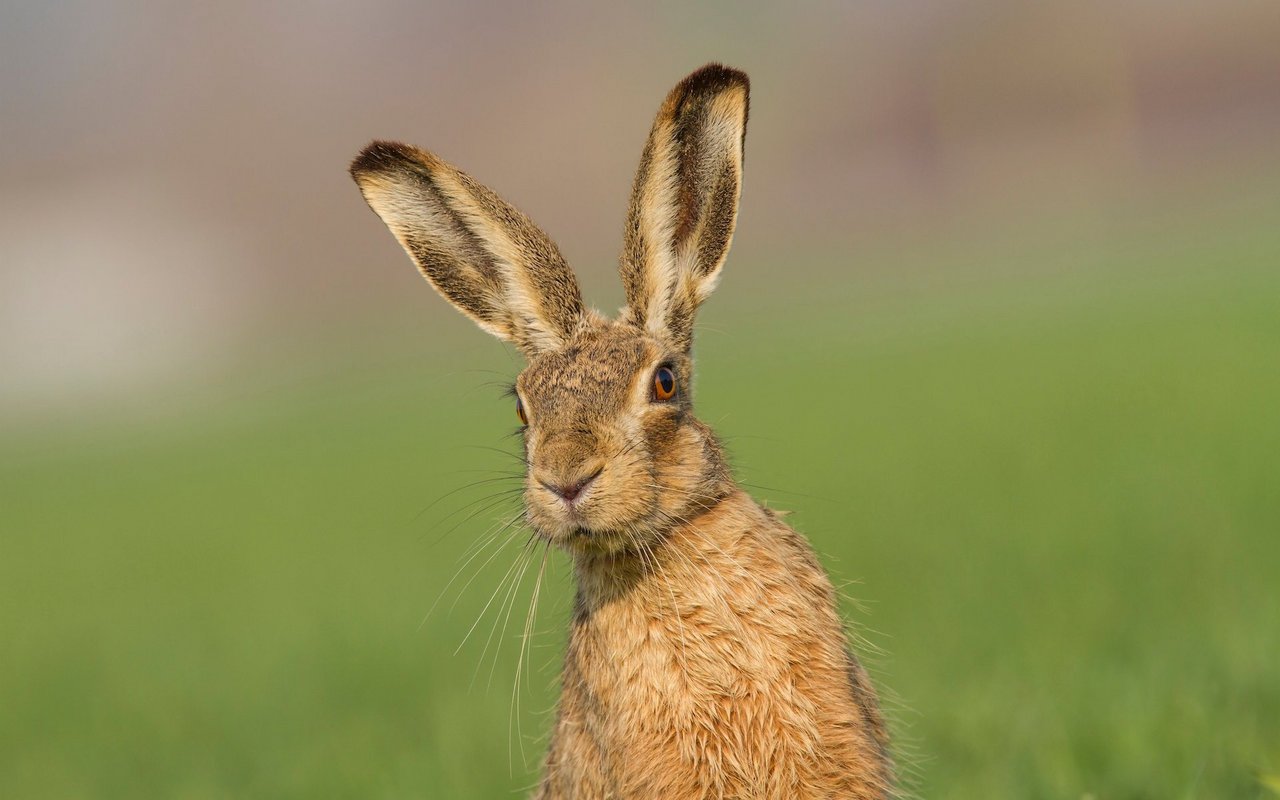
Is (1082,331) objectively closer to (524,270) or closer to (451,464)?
(451,464)

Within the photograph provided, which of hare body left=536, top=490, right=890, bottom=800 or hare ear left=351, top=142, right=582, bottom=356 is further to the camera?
hare ear left=351, top=142, right=582, bottom=356

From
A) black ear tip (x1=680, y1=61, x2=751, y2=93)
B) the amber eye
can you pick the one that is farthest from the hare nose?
black ear tip (x1=680, y1=61, x2=751, y2=93)

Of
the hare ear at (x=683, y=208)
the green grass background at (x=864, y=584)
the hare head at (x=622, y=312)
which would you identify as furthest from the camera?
the green grass background at (x=864, y=584)

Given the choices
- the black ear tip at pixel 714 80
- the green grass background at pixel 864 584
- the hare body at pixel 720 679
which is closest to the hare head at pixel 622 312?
the black ear tip at pixel 714 80

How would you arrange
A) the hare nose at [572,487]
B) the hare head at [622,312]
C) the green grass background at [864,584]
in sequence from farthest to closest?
the green grass background at [864,584] → the hare head at [622,312] → the hare nose at [572,487]

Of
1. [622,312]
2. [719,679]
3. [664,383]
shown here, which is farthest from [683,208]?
[719,679]

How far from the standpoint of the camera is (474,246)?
5.68 m

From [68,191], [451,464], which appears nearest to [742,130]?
[451,464]

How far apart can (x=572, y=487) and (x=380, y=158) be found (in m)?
1.67

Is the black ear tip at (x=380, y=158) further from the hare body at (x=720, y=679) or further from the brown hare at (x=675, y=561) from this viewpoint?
the hare body at (x=720, y=679)

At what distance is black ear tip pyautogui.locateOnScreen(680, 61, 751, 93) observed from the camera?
4883 millimetres

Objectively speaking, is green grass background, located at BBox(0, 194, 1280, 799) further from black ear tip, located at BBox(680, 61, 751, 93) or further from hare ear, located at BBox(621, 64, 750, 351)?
black ear tip, located at BBox(680, 61, 751, 93)

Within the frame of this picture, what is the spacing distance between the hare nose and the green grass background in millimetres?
1154

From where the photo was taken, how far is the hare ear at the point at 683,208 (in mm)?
5043
